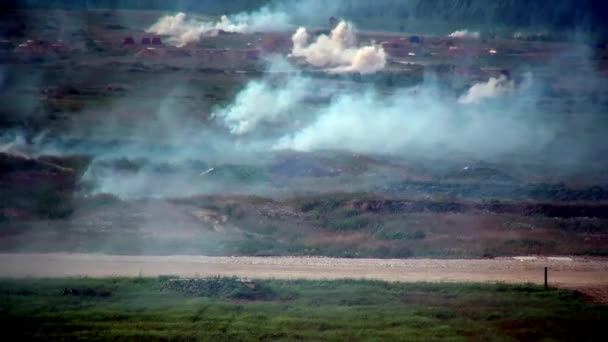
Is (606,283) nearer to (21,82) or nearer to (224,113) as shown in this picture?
(224,113)

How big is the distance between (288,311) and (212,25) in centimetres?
3325

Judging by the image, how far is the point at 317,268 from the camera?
20000mm

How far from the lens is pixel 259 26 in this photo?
153ft

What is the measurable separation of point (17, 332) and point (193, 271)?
5758 millimetres

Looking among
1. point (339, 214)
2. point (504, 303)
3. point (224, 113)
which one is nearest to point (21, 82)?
point (224, 113)

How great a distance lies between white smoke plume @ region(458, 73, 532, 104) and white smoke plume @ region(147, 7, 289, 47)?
12.8m

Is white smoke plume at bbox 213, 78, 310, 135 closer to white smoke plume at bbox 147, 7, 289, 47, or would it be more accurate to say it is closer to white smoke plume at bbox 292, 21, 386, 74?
white smoke plume at bbox 292, 21, 386, 74

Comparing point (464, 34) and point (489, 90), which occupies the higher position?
point (464, 34)

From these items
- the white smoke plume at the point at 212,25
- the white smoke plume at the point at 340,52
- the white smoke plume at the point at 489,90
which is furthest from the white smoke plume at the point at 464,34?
the white smoke plume at the point at 212,25

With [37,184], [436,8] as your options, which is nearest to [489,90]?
[436,8]

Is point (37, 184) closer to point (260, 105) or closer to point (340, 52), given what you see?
point (260, 105)

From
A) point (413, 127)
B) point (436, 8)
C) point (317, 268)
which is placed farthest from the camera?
point (436, 8)

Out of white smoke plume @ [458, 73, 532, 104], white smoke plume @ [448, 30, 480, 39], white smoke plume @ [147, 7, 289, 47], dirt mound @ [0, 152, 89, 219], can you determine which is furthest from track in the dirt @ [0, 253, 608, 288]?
white smoke plume @ [448, 30, 480, 39]

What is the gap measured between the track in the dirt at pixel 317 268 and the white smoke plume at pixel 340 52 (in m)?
24.9
